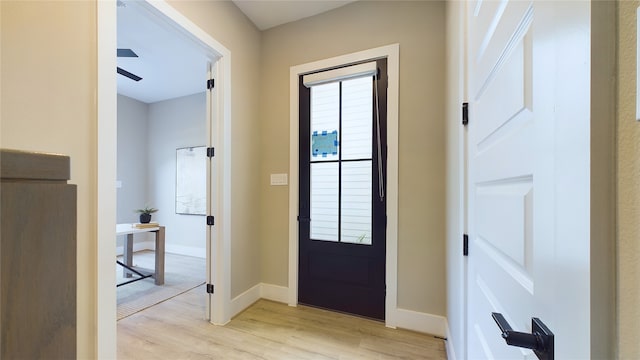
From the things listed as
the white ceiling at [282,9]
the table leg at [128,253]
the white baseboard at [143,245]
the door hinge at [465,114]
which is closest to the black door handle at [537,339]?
the door hinge at [465,114]

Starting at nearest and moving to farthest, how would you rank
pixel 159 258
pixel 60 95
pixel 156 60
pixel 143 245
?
pixel 60 95 < pixel 159 258 < pixel 156 60 < pixel 143 245

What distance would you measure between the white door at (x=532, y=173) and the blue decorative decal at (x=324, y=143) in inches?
56.0

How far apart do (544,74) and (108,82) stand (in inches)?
70.5

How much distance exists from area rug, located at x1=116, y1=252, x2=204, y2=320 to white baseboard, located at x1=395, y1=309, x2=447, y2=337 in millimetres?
2409

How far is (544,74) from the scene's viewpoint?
43cm

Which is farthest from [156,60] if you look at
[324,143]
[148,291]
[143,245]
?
[143,245]

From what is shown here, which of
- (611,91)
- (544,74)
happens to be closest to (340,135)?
(544,74)

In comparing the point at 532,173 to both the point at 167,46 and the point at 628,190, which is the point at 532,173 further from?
the point at 167,46

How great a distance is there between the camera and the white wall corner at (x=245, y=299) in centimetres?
223

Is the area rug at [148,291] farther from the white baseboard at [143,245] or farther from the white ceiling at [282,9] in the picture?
the white ceiling at [282,9]

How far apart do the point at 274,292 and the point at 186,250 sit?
2.80m

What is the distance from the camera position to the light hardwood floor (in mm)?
1732

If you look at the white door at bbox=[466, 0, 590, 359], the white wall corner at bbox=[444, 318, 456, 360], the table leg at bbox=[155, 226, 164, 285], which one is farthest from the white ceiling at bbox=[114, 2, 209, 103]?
the white wall corner at bbox=[444, 318, 456, 360]

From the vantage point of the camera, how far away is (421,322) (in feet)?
6.47
